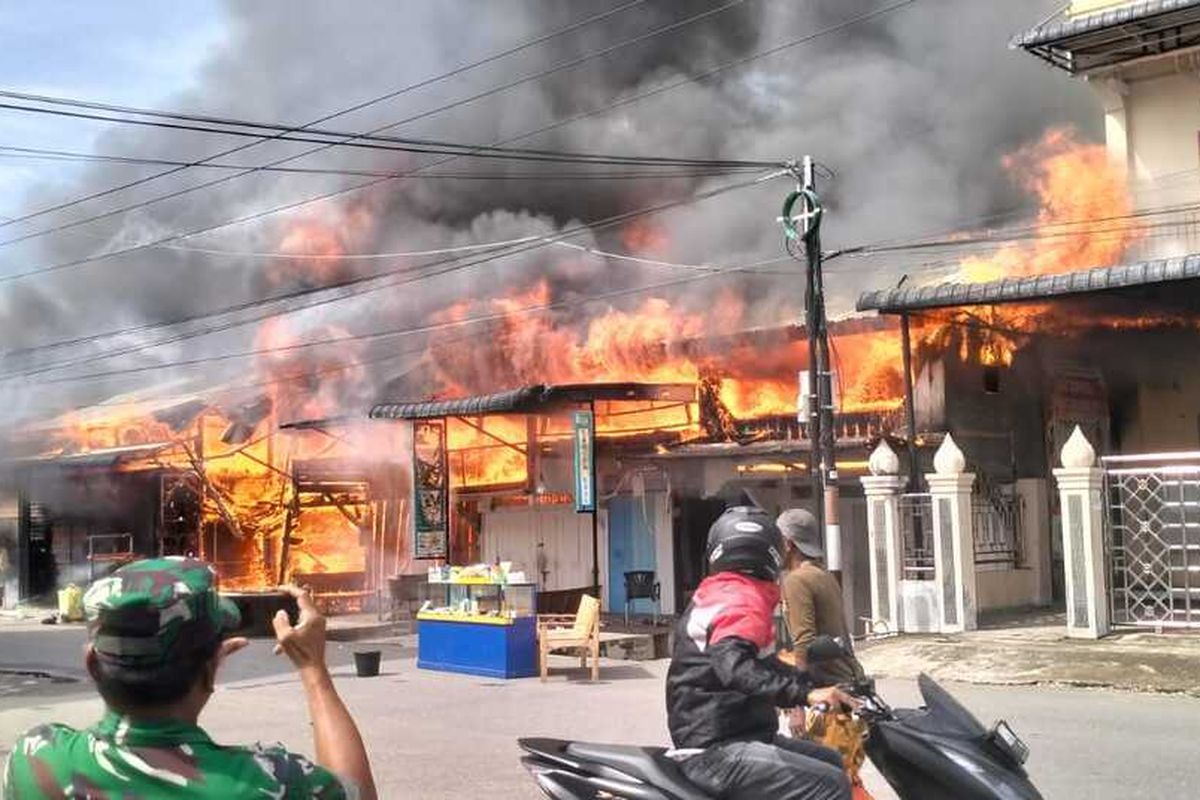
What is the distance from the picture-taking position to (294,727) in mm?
9461

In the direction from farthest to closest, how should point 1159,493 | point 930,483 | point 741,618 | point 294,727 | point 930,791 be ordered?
1. point 930,483
2. point 1159,493
3. point 294,727
4. point 930,791
5. point 741,618

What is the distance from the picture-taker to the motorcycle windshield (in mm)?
3836

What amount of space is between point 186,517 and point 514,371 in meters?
7.33

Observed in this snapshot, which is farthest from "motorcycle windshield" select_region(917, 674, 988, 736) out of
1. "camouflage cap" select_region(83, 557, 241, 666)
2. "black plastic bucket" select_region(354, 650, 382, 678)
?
"black plastic bucket" select_region(354, 650, 382, 678)

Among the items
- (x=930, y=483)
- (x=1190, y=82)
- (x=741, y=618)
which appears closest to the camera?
(x=741, y=618)

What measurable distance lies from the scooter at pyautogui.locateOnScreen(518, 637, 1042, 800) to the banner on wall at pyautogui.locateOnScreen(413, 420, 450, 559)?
14872mm

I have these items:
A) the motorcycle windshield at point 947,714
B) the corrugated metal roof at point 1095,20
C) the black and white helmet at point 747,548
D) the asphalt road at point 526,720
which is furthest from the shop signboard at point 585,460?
the black and white helmet at point 747,548

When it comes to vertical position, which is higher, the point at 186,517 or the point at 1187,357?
the point at 1187,357

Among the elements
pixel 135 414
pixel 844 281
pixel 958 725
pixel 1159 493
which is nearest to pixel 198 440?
pixel 135 414

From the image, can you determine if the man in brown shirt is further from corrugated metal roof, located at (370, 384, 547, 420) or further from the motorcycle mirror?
corrugated metal roof, located at (370, 384, 547, 420)

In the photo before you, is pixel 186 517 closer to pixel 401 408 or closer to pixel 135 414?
pixel 135 414

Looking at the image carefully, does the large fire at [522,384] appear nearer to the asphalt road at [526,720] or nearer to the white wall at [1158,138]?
the white wall at [1158,138]

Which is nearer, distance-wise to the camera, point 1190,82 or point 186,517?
point 1190,82

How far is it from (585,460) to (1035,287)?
20.2 ft
